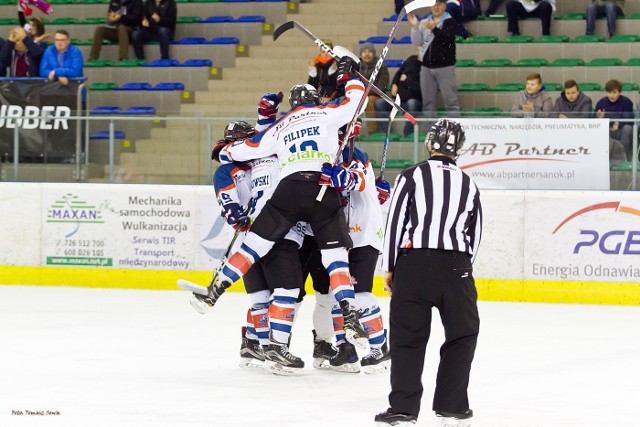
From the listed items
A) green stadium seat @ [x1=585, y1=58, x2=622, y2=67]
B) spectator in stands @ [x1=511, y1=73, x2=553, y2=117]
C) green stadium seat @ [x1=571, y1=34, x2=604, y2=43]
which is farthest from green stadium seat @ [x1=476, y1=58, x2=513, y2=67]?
spectator in stands @ [x1=511, y1=73, x2=553, y2=117]

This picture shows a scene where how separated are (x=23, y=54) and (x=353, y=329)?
704 cm

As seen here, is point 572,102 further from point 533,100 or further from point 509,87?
point 509,87

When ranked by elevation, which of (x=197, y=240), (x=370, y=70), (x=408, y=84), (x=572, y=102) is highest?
(x=370, y=70)

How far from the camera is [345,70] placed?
689 cm

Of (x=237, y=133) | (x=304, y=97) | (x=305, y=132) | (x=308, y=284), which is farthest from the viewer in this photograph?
(x=308, y=284)

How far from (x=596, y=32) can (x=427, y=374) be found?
7.50 metres

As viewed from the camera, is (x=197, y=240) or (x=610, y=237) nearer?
(x=610, y=237)

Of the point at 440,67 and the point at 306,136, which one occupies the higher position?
the point at 440,67

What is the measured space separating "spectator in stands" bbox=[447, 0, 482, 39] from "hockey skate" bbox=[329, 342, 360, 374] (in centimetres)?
707

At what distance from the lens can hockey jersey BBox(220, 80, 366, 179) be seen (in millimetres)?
6656

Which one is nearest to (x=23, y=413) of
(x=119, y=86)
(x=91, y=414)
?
(x=91, y=414)

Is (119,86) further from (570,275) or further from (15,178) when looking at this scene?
(570,275)

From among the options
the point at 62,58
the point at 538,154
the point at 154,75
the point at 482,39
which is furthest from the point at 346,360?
the point at 154,75

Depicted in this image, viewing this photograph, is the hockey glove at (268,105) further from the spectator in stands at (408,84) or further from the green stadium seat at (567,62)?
the green stadium seat at (567,62)
